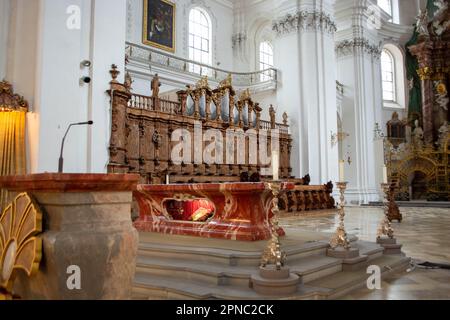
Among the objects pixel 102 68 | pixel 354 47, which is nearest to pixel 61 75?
pixel 102 68

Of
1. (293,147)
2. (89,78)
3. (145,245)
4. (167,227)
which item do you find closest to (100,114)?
(89,78)

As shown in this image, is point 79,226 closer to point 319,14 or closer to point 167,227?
point 167,227

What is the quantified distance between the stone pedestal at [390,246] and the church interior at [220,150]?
0.10ft

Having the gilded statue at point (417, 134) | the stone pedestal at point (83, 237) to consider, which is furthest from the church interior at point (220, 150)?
the gilded statue at point (417, 134)

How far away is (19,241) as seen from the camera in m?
2.03

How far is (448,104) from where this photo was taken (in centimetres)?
2036

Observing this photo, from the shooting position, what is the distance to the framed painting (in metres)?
14.4

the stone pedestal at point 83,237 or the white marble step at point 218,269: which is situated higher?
the stone pedestal at point 83,237

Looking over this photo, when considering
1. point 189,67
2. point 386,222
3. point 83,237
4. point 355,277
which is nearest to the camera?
point 83,237

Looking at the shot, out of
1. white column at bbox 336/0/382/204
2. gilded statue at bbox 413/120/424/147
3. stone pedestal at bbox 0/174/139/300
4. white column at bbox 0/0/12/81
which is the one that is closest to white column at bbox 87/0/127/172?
white column at bbox 0/0/12/81

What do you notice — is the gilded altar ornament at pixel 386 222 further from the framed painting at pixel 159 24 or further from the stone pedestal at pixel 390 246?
the framed painting at pixel 159 24

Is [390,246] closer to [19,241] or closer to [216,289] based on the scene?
[216,289]

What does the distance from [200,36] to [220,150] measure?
688 cm

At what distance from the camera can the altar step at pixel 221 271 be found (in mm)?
3250
